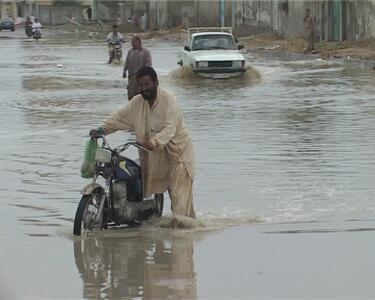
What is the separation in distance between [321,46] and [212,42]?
15.3 m

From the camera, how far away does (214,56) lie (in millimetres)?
29812

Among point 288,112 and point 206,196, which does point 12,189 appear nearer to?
point 206,196

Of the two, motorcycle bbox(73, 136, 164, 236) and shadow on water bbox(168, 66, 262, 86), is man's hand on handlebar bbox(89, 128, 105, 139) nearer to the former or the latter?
motorcycle bbox(73, 136, 164, 236)

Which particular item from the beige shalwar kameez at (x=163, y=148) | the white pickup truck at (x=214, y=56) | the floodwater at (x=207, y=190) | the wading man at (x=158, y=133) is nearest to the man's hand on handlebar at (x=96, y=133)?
the wading man at (x=158, y=133)

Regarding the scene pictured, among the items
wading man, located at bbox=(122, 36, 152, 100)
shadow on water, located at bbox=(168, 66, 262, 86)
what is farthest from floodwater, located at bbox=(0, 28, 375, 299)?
shadow on water, located at bbox=(168, 66, 262, 86)

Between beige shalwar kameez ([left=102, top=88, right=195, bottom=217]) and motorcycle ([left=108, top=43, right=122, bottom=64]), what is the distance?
30.4m

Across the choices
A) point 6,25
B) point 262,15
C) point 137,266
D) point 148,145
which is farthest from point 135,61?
point 6,25

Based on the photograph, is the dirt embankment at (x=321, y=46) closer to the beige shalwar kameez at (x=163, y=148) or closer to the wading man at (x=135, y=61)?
the wading man at (x=135, y=61)

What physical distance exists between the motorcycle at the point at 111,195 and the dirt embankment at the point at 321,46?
27508 millimetres

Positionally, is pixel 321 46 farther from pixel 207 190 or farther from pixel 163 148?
pixel 163 148

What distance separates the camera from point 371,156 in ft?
46.6

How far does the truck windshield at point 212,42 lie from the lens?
30.9m

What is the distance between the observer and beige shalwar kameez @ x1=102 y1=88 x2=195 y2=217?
9.08m

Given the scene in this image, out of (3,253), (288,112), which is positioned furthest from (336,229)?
(288,112)
